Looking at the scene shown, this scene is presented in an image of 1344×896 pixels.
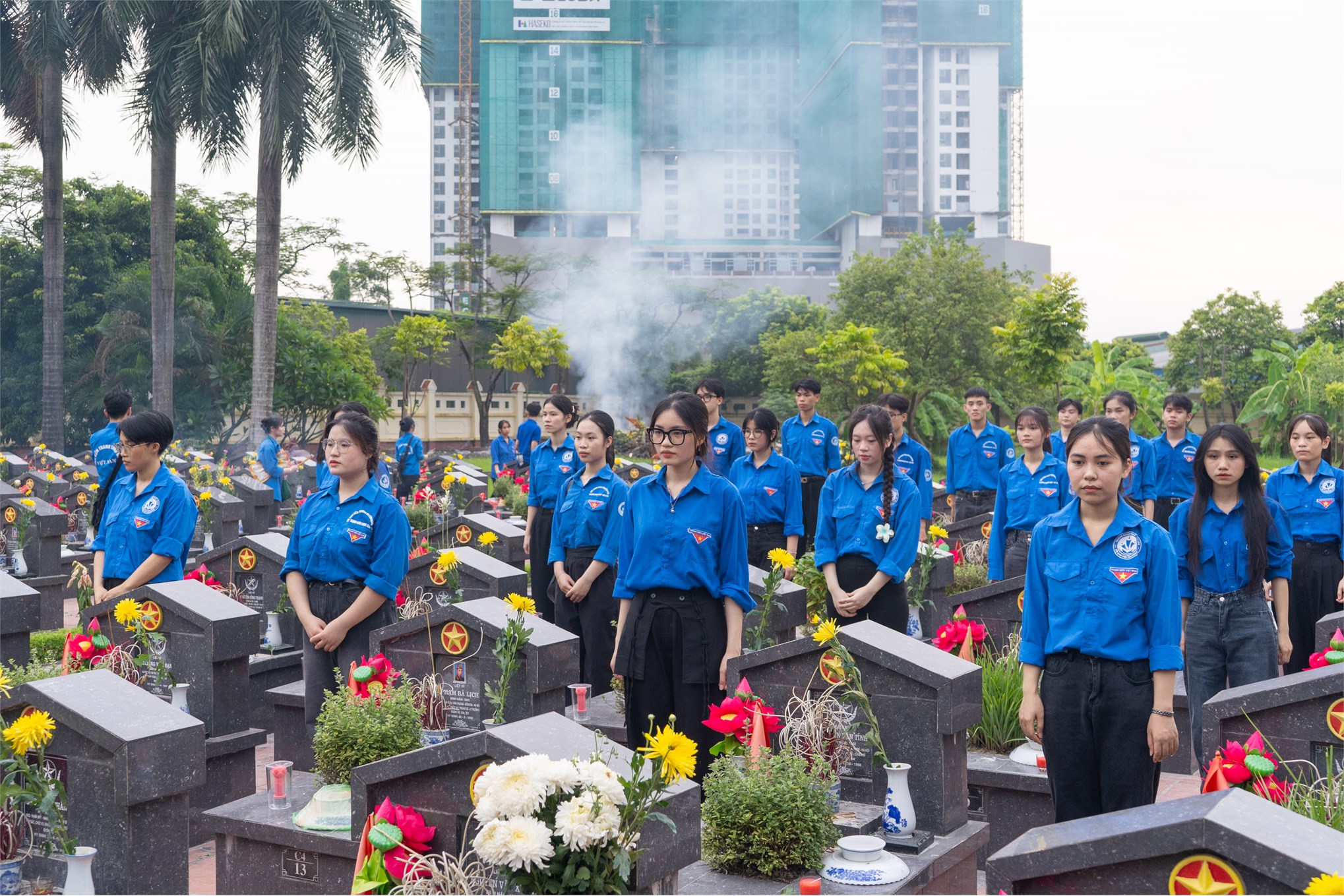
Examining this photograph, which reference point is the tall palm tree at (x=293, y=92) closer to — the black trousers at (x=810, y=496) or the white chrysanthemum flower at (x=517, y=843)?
the black trousers at (x=810, y=496)

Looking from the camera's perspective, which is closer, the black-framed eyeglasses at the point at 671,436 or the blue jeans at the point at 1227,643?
the black-framed eyeglasses at the point at 671,436

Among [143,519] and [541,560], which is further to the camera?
[541,560]

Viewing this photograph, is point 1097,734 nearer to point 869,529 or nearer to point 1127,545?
point 1127,545

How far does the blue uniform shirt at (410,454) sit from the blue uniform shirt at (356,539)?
38.7ft

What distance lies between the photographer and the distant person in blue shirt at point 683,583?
4.54 metres

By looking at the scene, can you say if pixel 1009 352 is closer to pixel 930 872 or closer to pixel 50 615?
pixel 50 615

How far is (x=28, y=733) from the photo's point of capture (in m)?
3.64

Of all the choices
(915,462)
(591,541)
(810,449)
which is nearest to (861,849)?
(591,541)

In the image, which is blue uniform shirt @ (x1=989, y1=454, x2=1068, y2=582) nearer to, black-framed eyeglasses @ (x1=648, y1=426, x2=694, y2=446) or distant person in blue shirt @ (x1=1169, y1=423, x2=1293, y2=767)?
distant person in blue shirt @ (x1=1169, y1=423, x2=1293, y2=767)

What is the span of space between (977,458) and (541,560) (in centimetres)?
452

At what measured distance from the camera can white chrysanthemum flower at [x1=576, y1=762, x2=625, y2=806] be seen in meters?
2.85

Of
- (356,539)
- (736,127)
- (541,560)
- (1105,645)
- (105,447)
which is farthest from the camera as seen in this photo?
(736,127)

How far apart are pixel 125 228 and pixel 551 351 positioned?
52.3 feet

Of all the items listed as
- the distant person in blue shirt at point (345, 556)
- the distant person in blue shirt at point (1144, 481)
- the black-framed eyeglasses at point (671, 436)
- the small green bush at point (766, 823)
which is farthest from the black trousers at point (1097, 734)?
the distant person in blue shirt at point (1144, 481)
